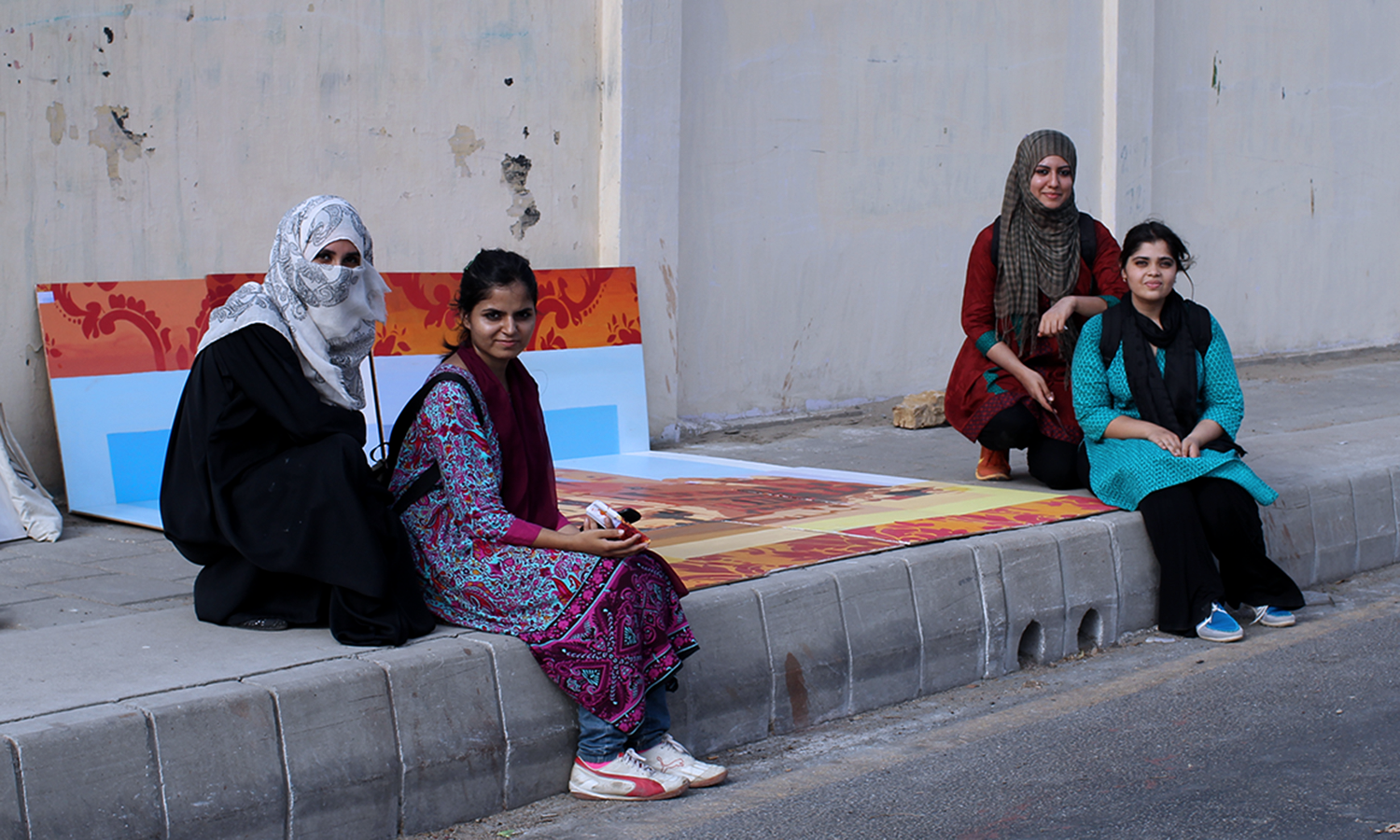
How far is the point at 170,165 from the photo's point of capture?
5500mm

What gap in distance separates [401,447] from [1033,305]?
2.79 metres

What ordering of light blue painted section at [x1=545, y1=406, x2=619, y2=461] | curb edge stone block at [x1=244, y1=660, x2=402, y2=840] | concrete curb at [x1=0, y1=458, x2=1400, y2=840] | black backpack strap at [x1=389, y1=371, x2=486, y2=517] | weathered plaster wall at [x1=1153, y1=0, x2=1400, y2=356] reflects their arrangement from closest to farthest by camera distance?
concrete curb at [x1=0, y1=458, x2=1400, y2=840] < curb edge stone block at [x1=244, y1=660, x2=402, y2=840] < black backpack strap at [x1=389, y1=371, x2=486, y2=517] < light blue painted section at [x1=545, y1=406, x2=619, y2=461] < weathered plaster wall at [x1=1153, y1=0, x2=1400, y2=356]

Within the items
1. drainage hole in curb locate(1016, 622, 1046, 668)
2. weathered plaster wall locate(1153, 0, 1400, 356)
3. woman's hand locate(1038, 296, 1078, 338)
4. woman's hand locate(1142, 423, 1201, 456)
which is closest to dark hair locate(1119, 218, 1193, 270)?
woman's hand locate(1038, 296, 1078, 338)

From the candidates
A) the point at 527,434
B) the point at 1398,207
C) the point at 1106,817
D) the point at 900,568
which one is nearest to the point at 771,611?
the point at 900,568

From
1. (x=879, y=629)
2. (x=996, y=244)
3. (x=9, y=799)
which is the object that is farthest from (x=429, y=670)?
(x=996, y=244)

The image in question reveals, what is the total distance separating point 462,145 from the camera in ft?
21.0

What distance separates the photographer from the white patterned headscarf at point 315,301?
3.42 metres

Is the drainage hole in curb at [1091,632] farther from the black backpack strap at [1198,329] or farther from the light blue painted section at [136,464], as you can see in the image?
the light blue painted section at [136,464]

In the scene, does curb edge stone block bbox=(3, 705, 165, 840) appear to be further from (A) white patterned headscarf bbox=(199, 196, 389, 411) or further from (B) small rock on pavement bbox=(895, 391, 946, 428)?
(B) small rock on pavement bbox=(895, 391, 946, 428)

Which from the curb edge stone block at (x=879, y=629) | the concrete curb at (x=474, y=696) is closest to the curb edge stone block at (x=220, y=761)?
the concrete curb at (x=474, y=696)

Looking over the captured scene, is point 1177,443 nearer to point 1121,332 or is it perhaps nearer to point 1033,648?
point 1121,332

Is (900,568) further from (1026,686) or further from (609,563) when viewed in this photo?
(609,563)

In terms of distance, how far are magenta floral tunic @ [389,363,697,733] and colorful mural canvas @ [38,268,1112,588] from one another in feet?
1.79

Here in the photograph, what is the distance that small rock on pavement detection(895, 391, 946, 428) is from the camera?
7633 millimetres
